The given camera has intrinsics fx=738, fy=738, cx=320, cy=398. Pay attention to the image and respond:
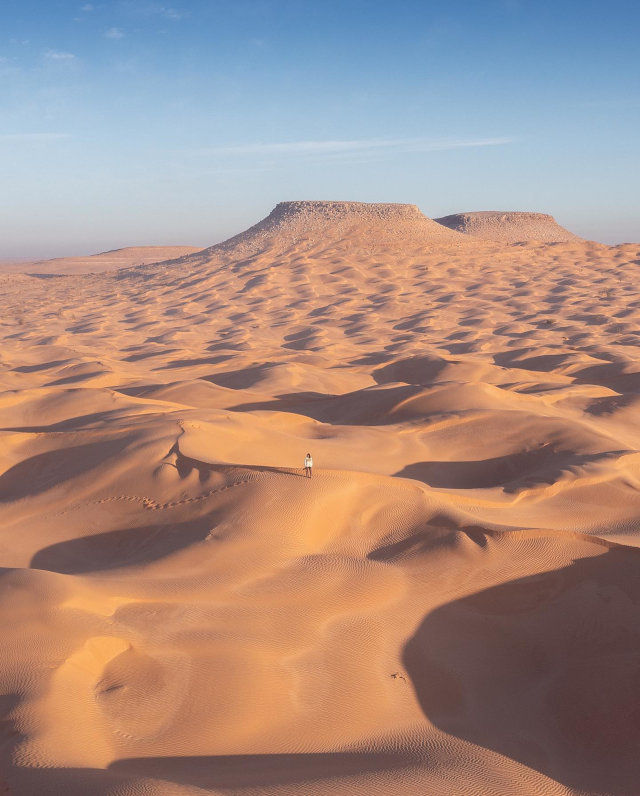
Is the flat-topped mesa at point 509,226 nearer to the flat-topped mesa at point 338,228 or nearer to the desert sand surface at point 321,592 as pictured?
the flat-topped mesa at point 338,228

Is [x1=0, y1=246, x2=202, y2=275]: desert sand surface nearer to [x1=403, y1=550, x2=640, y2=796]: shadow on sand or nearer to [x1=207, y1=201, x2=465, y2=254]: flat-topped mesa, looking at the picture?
[x1=207, y1=201, x2=465, y2=254]: flat-topped mesa

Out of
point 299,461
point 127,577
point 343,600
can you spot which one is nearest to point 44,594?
point 127,577

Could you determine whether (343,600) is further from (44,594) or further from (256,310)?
(256,310)

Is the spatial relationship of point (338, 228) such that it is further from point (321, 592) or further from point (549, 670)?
point (549, 670)

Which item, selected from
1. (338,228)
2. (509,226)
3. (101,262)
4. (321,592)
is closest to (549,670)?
(321,592)

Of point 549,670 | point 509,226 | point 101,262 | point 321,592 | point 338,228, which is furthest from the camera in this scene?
point 101,262

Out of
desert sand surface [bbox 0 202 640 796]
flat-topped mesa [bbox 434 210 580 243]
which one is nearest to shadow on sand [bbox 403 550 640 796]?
desert sand surface [bbox 0 202 640 796]

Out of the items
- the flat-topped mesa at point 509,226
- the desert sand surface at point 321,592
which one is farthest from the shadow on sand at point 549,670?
the flat-topped mesa at point 509,226
